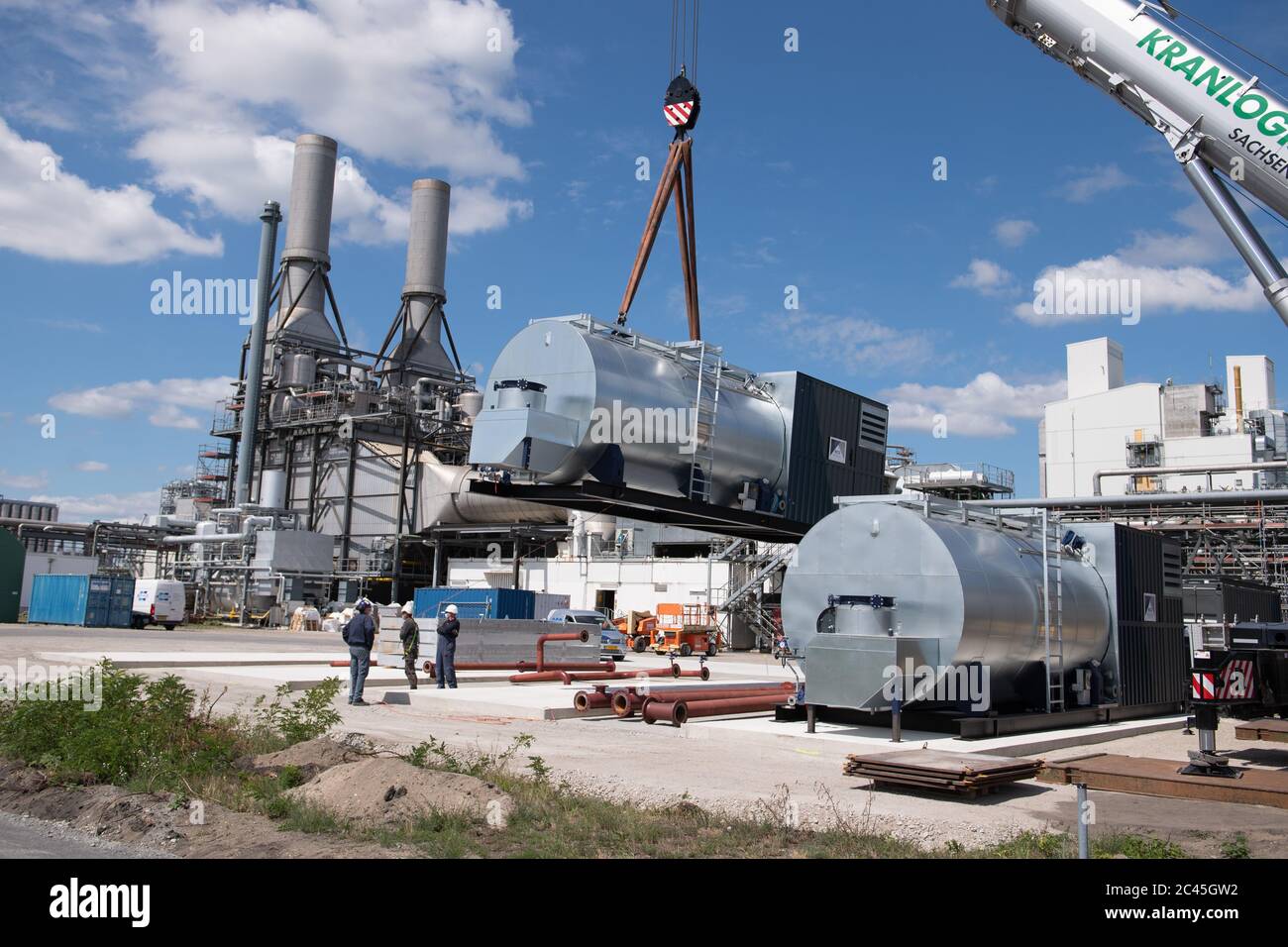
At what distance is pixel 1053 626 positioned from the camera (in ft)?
54.9

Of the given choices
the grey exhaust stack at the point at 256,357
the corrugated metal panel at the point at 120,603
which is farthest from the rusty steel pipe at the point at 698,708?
the grey exhaust stack at the point at 256,357

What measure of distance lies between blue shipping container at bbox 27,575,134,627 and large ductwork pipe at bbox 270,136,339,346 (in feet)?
83.4

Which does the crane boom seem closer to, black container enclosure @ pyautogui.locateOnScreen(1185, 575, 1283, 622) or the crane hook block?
the crane hook block

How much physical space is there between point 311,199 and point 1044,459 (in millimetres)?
55869

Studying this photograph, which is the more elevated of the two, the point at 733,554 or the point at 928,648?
the point at 733,554

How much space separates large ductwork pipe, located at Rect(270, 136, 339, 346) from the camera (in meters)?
72.6

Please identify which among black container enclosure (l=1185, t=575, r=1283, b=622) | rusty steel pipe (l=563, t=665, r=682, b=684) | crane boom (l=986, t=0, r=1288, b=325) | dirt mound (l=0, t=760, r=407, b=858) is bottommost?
dirt mound (l=0, t=760, r=407, b=858)

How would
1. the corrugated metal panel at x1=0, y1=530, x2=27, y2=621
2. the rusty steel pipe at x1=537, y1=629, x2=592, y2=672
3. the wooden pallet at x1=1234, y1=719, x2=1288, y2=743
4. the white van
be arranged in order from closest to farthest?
the wooden pallet at x1=1234, y1=719, x2=1288, y2=743 → the rusty steel pipe at x1=537, y1=629, x2=592, y2=672 → the white van → the corrugated metal panel at x1=0, y1=530, x2=27, y2=621

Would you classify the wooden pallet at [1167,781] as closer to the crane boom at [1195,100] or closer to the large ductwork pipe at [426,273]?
the crane boom at [1195,100]

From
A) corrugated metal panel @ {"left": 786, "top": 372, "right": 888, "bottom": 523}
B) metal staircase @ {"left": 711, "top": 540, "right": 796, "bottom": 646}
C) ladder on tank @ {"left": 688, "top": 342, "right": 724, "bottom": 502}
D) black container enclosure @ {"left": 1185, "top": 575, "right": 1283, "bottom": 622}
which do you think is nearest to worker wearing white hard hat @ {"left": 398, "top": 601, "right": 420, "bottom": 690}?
ladder on tank @ {"left": 688, "top": 342, "right": 724, "bottom": 502}

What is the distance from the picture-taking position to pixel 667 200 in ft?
63.2

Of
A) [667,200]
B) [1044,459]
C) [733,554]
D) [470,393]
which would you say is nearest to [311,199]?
[470,393]
